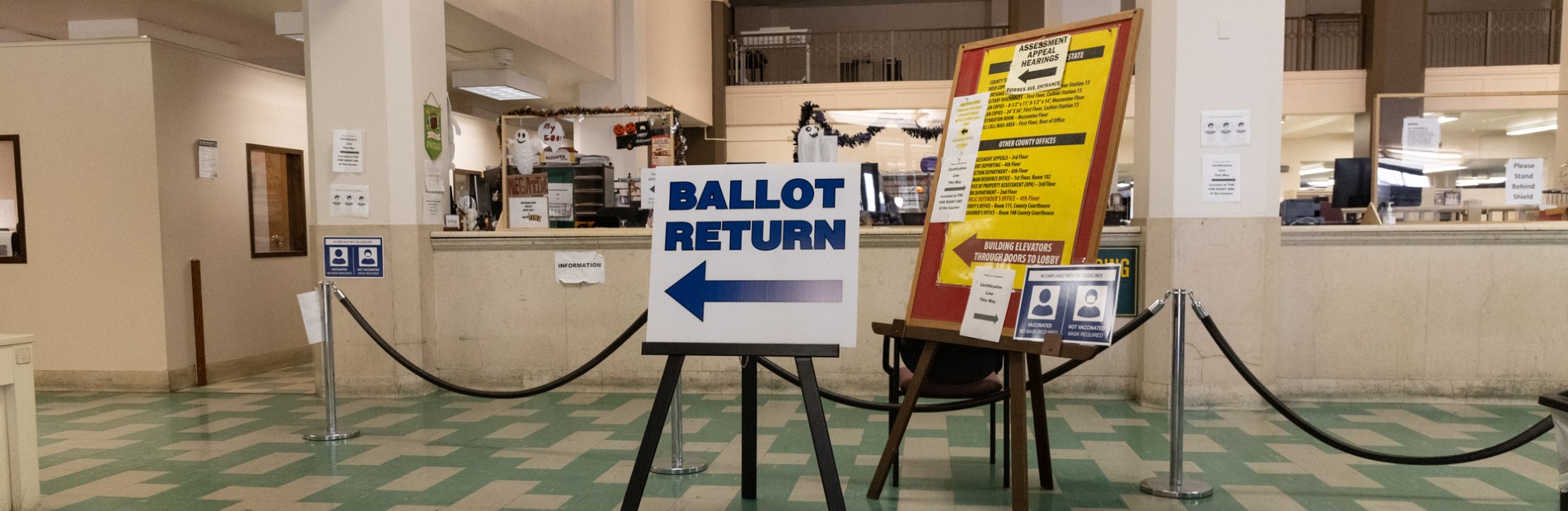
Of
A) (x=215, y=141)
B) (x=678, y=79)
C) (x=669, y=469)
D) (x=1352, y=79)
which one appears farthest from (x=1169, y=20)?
(x=1352, y=79)

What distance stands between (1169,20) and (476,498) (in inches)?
163

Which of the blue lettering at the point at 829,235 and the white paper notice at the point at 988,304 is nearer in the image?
the blue lettering at the point at 829,235

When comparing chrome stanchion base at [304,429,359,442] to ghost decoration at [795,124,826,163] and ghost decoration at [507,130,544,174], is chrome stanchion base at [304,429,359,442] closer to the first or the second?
ghost decoration at [507,130,544,174]

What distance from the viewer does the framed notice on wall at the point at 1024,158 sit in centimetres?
300

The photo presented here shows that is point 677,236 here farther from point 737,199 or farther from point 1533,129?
point 1533,129

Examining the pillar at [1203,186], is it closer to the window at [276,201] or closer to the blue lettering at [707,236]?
the blue lettering at [707,236]

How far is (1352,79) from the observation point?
13.4 m

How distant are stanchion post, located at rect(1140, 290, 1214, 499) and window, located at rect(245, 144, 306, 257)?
6515 millimetres

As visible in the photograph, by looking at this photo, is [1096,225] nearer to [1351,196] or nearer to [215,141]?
[1351,196]

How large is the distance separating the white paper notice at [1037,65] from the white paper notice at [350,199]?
4.10m

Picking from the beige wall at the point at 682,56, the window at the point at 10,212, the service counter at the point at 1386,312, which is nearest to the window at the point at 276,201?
the window at the point at 10,212

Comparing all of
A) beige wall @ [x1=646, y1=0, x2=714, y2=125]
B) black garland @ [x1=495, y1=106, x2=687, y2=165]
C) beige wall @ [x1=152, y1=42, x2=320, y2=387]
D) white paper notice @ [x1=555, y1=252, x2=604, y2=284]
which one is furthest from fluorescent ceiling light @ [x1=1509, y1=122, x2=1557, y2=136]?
beige wall @ [x1=152, y1=42, x2=320, y2=387]

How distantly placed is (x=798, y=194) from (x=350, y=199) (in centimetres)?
406

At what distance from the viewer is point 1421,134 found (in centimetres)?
722
